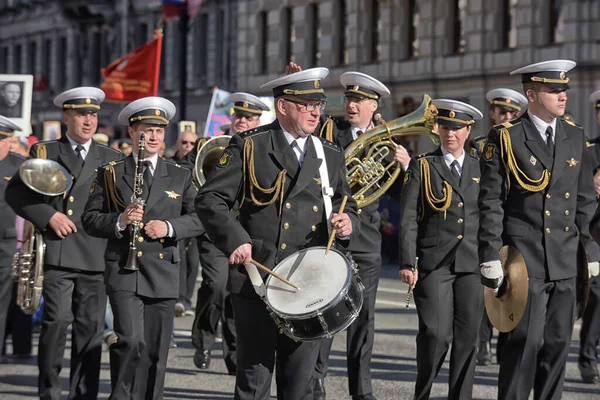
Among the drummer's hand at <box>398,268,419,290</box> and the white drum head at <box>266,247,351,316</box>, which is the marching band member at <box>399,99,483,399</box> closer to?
the drummer's hand at <box>398,268,419,290</box>

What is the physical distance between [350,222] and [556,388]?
2.00 m

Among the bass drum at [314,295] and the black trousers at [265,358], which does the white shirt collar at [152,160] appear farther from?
the bass drum at [314,295]

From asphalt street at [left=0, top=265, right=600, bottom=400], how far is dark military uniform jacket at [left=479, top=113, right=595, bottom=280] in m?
2.39

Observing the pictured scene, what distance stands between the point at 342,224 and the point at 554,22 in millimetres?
25610

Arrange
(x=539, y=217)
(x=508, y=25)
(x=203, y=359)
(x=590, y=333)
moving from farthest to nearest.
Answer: (x=508, y=25), (x=203, y=359), (x=590, y=333), (x=539, y=217)

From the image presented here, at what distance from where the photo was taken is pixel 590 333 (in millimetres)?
11961

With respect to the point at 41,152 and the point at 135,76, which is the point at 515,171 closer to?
the point at 41,152

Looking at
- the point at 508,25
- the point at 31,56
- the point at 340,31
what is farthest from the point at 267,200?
the point at 31,56

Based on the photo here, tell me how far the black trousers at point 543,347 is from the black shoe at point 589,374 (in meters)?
2.93

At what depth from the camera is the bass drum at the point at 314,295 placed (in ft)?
23.8

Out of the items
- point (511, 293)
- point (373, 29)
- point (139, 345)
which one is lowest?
point (139, 345)

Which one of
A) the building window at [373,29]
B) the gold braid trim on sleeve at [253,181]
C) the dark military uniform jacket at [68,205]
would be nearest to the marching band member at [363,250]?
the dark military uniform jacket at [68,205]

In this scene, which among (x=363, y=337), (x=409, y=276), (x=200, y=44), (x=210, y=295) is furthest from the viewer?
(x=200, y=44)

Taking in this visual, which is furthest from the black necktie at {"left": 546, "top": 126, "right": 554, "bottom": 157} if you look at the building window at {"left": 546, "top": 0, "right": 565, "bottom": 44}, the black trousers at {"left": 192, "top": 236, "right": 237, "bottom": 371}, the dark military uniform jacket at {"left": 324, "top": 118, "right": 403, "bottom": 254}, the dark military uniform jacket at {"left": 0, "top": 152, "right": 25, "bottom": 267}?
the building window at {"left": 546, "top": 0, "right": 565, "bottom": 44}
